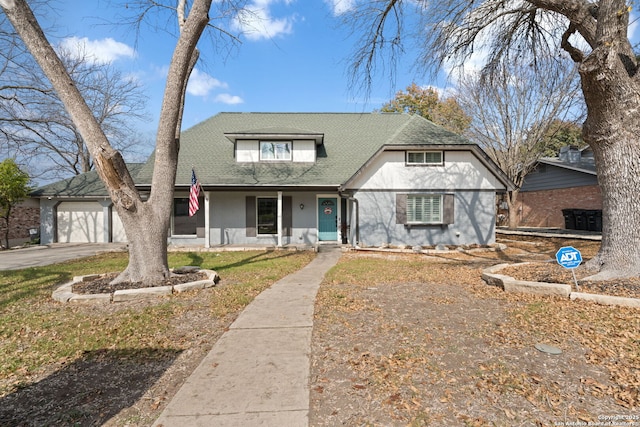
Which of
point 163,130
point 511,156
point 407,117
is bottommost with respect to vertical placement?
point 163,130

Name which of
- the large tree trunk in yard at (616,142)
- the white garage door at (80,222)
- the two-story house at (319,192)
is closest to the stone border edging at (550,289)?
the large tree trunk in yard at (616,142)

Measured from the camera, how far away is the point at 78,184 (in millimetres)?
18359

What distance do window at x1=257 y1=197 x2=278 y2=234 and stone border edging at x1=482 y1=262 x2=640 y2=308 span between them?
9835mm

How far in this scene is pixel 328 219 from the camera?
15164 mm

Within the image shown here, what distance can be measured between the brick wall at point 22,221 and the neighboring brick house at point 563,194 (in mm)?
32467

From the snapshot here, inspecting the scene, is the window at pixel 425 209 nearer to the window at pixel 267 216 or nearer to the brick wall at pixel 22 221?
the window at pixel 267 216

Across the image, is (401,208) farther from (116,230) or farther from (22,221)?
(22,221)

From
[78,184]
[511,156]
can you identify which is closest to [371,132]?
[511,156]

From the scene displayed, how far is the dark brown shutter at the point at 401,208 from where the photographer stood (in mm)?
13734

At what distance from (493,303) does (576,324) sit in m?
1.32

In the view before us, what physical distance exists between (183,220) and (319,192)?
6506 mm

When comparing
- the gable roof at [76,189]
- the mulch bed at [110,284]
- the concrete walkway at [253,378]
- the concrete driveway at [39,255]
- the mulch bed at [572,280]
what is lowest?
the concrete walkway at [253,378]

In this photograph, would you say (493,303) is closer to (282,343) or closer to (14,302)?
(282,343)

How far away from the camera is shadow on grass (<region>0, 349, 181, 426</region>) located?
2.75 m
